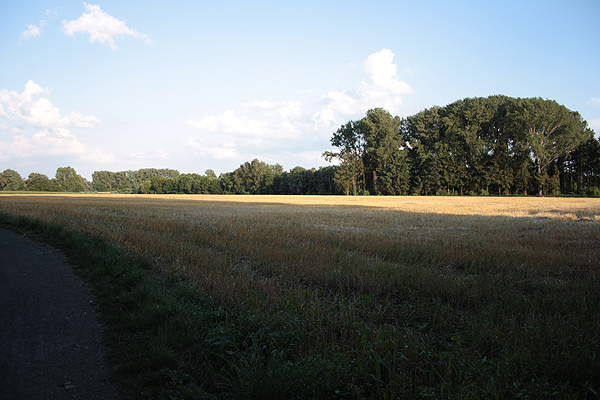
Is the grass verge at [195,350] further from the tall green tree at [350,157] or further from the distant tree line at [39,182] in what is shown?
the distant tree line at [39,182]

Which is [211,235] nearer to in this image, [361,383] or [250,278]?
[250,278]

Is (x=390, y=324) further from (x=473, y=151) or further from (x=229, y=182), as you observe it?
(x=229, y=182)

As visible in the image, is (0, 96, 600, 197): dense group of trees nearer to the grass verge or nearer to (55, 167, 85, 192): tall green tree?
the grass verge

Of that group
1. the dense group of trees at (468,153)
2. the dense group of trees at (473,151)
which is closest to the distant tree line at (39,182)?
the dense group of trees at (468,153)

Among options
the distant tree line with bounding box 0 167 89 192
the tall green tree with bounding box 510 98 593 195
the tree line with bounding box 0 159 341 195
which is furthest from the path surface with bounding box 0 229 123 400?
the distant tree line with bounding box 0 167 89 192

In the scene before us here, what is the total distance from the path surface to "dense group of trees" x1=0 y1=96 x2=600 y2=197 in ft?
243

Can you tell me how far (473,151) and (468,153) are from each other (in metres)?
3.39

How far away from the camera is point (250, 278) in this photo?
5.93 m

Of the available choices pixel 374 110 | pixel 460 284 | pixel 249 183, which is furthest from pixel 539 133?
pixel 249 183

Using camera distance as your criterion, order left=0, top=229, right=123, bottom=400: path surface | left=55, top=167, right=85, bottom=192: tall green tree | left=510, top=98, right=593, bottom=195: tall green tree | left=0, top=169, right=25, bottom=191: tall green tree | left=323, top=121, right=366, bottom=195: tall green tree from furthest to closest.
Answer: left=55, top=167, right=85, bottom=192: tall green tree → left=0, top=169, right=25, bottom=191: tall green tree → left=323, top=121, right=366, bottom=195: tall green tree → left=510, top=98, right=593, bottom=195: tall green tree → left=0, top=229, right=123, bottom=400: path surface

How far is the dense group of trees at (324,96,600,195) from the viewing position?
59.2 meters

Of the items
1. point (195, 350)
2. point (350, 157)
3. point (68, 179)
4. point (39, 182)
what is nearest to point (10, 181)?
point (39, 182)

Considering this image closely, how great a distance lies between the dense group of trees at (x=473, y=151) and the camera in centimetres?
5922

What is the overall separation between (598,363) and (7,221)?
20.1 meters
